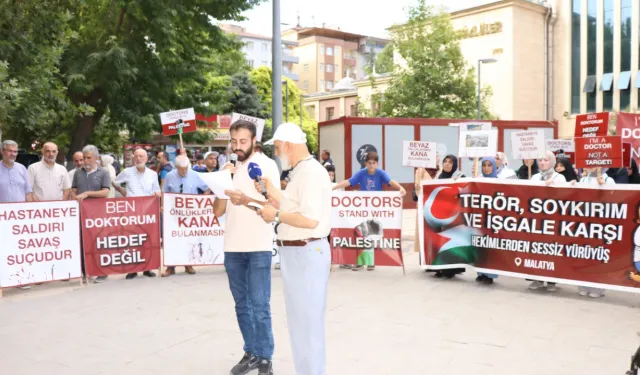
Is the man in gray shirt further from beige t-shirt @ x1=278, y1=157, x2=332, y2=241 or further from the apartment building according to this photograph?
the apartment building

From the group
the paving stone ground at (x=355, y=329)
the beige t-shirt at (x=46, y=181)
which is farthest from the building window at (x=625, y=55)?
the beige t-shirt at (x=46, y=181)

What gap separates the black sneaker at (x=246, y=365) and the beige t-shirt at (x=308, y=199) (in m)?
1.35

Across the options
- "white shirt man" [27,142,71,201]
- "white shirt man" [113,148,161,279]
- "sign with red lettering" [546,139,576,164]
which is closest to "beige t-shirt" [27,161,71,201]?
"white shirt man" [27,142,71,201]

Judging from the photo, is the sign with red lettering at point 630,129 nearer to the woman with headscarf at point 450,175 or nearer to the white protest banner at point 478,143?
the white protest banner at point 478,143

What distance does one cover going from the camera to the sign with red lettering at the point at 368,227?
30.7ft

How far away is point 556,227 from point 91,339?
5.66 metres

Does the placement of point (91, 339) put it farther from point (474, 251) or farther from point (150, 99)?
point (150, 99)

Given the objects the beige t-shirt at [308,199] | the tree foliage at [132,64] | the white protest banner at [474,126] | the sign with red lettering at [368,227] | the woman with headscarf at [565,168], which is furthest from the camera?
the tree foliage at [132,64]

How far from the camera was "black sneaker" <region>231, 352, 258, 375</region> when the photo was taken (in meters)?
4.87

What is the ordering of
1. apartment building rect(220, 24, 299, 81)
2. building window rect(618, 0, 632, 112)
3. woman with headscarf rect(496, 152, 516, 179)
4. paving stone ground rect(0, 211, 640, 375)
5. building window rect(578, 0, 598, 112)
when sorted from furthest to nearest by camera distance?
apartment building rect(220, 24, 299, 81) → building window rect(578, 0, 598, 112) → building window rect(618, 0, 632, 112) → woman with headscarf rect(496, 152, 516, 179) → paving stone ground rect(0, 211, 640, 375)

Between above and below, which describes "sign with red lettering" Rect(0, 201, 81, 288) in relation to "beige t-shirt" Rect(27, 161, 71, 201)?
below

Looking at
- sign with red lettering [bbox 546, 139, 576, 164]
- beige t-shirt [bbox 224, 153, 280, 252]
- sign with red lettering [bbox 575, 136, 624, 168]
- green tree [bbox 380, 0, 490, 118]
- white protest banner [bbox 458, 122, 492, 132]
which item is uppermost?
green tree [bbox 380, 0, 490, 118]

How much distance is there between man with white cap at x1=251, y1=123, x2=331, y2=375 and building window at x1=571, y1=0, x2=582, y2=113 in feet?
170

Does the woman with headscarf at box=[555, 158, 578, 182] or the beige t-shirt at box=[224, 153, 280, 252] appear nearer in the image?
the beige t-shirt at box=[224, 153, 280, 252]
